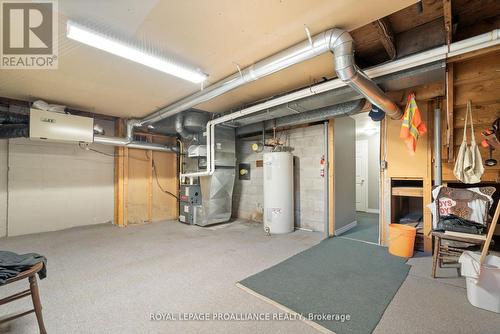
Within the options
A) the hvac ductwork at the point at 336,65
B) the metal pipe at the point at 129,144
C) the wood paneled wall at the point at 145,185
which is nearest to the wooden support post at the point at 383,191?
the hvac ductwork at the point at 336,65

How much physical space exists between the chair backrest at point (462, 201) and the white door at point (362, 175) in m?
4.22

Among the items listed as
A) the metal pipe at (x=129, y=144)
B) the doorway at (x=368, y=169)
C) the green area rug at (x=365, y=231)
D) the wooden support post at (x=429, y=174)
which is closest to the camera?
the wooden support post at (x=429, y=174)

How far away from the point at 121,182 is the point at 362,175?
22.2 feet

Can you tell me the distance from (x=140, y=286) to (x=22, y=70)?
3.03m

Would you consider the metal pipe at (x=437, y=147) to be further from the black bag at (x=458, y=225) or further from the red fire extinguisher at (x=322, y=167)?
the red fire extinguisher at (x=322, y=167)

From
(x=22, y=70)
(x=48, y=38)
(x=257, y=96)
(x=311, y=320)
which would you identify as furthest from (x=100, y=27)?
(x=311, y=320)

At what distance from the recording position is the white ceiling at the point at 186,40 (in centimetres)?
171

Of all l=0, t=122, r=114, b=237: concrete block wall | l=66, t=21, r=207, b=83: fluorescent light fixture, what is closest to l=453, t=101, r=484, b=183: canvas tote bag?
l=66, t=21, r=207, b=83: fluorescent light fixture

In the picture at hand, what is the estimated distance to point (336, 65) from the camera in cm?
199

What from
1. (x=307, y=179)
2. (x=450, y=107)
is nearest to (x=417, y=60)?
(x=450, y=107)

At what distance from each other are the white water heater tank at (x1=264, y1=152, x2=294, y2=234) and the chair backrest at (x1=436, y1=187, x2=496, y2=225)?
7.38ft

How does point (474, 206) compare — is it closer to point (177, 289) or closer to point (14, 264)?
point (177, 289)

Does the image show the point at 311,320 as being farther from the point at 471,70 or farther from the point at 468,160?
the point at 471,70

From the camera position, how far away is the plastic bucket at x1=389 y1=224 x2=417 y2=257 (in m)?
2.91
